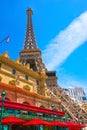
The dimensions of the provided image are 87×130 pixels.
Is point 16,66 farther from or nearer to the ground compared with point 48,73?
nearer to the ground

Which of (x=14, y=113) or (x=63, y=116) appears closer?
(x=14, y=113)

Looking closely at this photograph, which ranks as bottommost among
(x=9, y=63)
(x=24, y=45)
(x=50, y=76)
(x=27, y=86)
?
(x=27, y=86)

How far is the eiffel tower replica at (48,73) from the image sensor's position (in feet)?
299

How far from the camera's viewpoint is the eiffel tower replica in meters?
91.1

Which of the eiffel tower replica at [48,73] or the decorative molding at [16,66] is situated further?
the eiffel tower replica at [48,73]

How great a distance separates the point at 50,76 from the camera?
114m

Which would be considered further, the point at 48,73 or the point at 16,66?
the point at 48,73

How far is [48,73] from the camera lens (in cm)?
11512

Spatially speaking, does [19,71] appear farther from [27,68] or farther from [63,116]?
[63,116]

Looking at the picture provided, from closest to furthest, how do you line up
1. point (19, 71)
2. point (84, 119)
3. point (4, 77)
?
point (4, 77) → point (19, 71) → point (84, 119)

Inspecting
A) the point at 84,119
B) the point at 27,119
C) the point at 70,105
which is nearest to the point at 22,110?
the point at 27,119

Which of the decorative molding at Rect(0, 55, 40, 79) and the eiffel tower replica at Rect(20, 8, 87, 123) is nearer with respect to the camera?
the decorative molding at Rect(0, 55, 40, 79)

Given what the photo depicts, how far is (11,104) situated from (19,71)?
17.5 m

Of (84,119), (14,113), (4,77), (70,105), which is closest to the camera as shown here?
(14,113)
